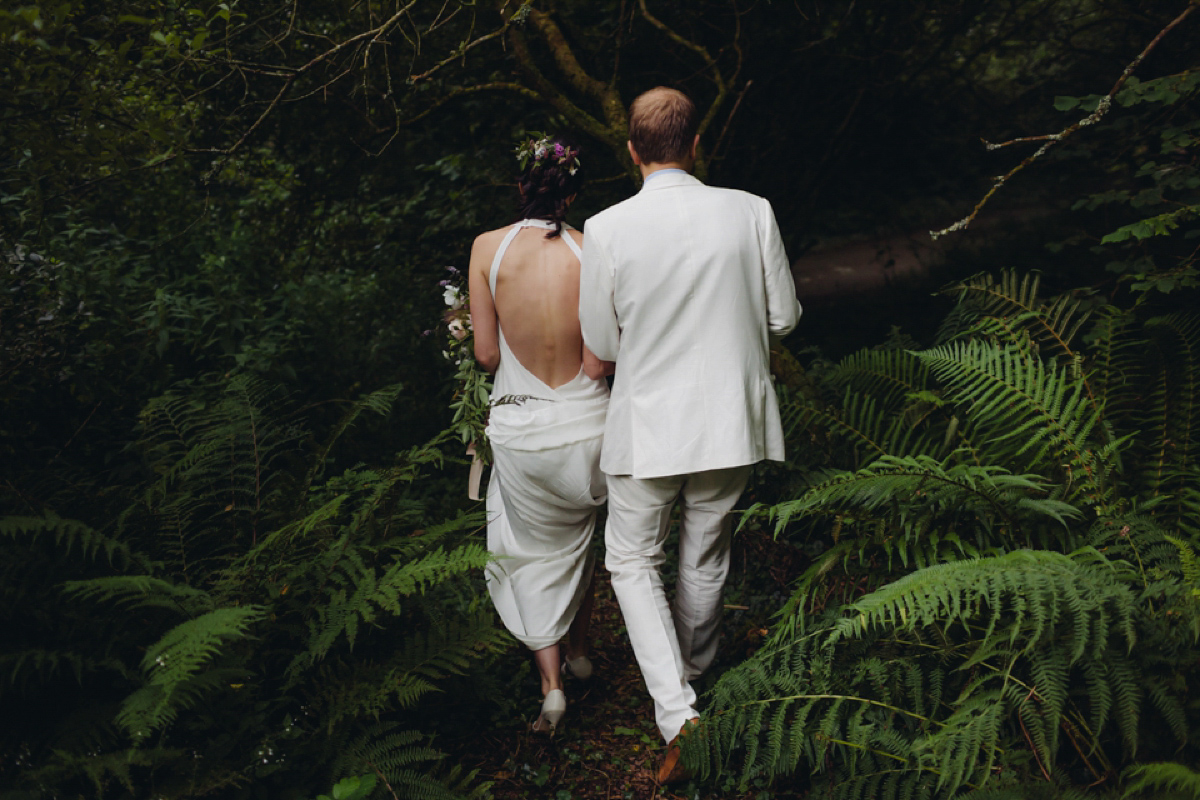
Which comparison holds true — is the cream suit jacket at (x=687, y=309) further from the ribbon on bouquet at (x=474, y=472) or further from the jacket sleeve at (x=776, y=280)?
the ribbon on bouquet at (x=474, y=472)

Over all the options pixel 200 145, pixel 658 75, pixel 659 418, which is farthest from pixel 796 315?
pixel 200 145

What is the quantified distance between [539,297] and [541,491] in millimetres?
771

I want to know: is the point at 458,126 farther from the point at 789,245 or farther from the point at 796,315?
the point at 796,315

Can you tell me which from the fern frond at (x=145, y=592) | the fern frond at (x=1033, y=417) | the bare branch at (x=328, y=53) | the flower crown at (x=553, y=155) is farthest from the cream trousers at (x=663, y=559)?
the bare branch at (x=328, y=53)

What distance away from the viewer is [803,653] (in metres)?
2.96

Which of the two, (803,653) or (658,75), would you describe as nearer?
(803,653)

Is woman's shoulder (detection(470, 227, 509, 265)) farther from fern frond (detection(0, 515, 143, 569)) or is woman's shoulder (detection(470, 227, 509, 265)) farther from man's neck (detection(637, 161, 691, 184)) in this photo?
fern frond (detection(0, 515, 143, 569))

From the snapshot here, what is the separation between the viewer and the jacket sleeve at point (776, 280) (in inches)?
118

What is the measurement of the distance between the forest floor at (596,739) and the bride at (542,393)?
0.49ft

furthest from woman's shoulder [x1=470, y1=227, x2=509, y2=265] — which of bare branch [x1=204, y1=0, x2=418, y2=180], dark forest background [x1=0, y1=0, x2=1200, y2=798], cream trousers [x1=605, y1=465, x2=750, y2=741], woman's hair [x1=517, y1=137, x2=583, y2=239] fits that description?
bare branch [x1=204, y1=0, x2=418, y2=180]

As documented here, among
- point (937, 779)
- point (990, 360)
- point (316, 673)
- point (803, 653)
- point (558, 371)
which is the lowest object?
point (937, 779)

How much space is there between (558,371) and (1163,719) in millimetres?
2257

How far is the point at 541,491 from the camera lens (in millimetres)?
3359

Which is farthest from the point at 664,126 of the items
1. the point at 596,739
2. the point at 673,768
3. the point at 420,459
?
the point at 596,739
